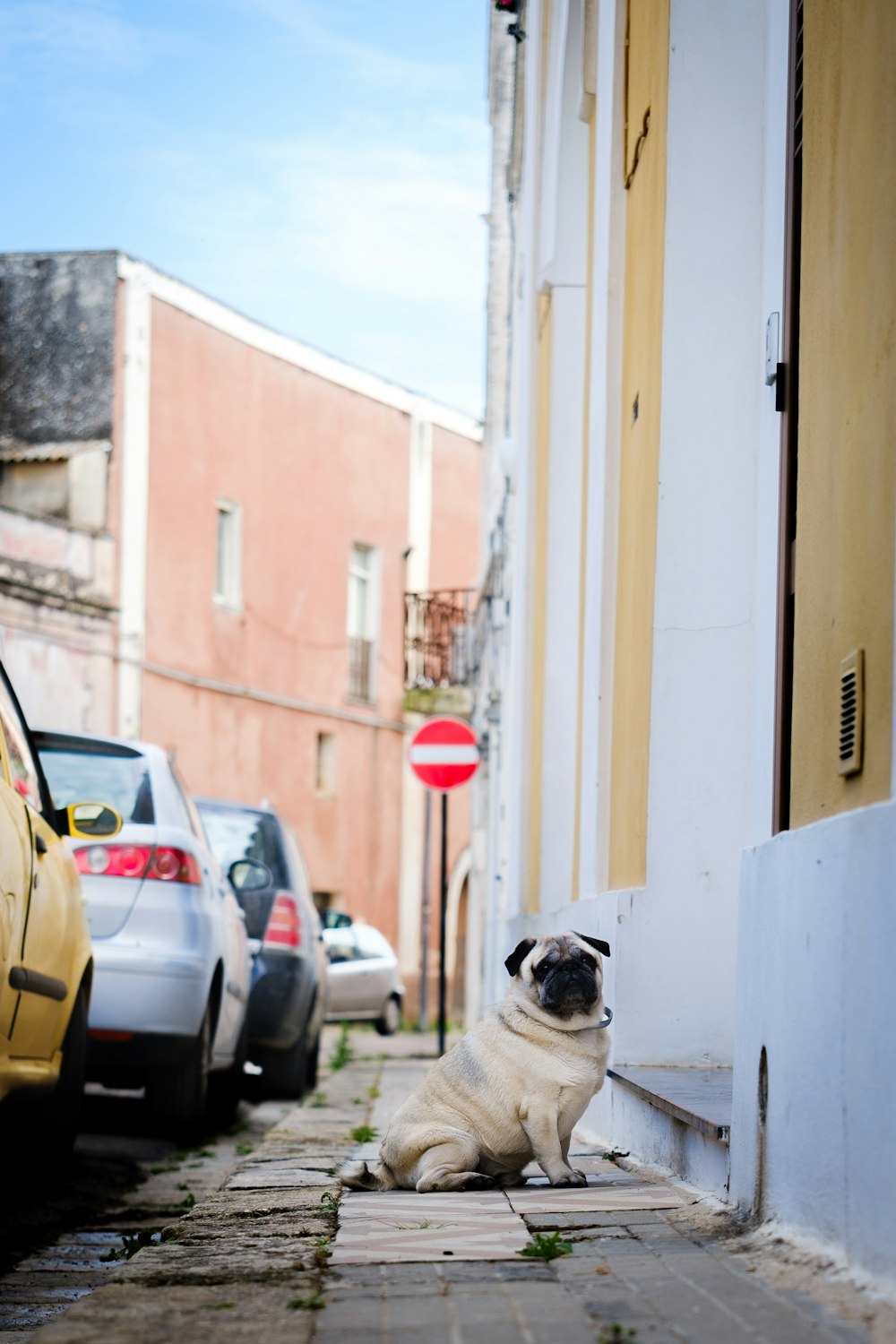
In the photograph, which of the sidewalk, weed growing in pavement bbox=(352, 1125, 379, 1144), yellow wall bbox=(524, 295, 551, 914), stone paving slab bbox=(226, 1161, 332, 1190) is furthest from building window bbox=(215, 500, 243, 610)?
the sidewalk

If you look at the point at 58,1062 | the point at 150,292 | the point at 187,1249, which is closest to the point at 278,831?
the point at 58,1062

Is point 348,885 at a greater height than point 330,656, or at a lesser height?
lesser

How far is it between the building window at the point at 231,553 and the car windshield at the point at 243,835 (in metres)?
18.4

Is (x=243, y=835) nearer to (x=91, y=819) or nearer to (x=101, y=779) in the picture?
(x=101, y=779)

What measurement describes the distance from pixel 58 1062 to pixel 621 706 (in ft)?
9.06

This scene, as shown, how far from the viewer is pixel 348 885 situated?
108 feet

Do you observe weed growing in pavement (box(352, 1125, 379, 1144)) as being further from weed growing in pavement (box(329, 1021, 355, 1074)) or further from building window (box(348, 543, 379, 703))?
building window (box(348, 543, 379, 703))

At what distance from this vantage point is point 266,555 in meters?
31.7

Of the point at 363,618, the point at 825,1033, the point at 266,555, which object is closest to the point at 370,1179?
the point at 825,1033

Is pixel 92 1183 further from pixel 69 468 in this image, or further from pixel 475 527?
pixel 475 527

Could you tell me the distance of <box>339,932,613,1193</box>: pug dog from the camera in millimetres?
Result: 5680

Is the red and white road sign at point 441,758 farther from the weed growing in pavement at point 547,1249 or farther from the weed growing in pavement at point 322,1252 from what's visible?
the weed growing in pavement at point 547,1249

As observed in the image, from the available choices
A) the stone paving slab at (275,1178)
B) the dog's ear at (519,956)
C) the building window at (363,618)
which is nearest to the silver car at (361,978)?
the building window at (363,618)

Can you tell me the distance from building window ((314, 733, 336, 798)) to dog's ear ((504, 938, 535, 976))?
26924mm
